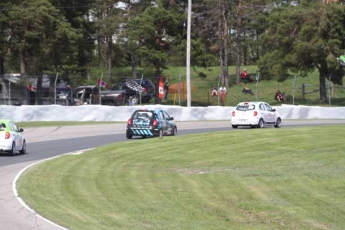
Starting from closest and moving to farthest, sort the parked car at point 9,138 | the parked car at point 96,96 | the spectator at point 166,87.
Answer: the parked car at point 9,138 → the parked car at point 96,96 → the spectator at point 166,87

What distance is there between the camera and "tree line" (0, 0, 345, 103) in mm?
59469

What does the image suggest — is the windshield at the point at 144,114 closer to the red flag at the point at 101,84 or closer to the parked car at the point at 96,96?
the red flag at the point at 101,84

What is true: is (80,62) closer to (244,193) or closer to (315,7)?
(315,7)

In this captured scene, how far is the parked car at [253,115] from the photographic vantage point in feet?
129

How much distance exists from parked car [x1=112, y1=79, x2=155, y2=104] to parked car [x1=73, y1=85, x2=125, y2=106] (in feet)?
2.16

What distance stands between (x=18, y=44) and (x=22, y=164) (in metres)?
37.3

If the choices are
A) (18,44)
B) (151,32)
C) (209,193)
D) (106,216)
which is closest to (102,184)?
(209,193)

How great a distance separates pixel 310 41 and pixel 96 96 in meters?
18.1

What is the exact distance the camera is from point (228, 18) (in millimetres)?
72750

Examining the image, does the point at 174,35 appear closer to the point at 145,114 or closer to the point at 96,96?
the point at 96,96

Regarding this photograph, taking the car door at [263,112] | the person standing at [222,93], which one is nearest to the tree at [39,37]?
the person standing at [222,93]

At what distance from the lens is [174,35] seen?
67.8 metres

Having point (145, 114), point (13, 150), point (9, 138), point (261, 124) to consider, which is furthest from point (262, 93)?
point (9, 138)

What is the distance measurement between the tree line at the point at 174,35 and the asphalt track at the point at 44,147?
1166 cm
